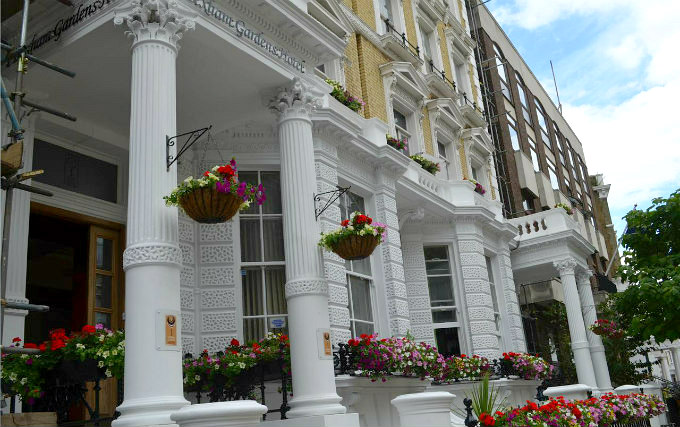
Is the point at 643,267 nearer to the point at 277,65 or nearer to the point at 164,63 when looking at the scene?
the point at 277,65

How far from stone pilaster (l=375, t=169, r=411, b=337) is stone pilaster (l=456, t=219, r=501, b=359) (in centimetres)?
351

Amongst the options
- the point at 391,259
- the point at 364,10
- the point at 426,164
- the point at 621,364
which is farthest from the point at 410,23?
the point at 621,364

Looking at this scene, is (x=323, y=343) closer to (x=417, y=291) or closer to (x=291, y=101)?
(x=291, y=101)

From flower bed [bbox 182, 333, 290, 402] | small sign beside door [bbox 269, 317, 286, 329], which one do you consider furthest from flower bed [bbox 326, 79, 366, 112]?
flower bed [bbox 182, 333, 290, 402]

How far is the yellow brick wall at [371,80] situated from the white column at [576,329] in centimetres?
808

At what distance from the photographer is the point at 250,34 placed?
8.77 m

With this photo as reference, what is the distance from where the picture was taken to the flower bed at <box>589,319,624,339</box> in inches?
766

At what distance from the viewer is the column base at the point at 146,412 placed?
6004 mm

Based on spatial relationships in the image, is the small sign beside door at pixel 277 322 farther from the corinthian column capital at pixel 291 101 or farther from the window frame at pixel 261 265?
the corinthian column capital at pixel 291 101

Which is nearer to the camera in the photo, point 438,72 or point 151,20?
point 151,20

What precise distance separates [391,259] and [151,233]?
7.32 meters

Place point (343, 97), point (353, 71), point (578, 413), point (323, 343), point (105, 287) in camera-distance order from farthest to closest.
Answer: point (353, 71) → point (343, 97) → point (105, 287) → point (578, 413) → point (323, 343)

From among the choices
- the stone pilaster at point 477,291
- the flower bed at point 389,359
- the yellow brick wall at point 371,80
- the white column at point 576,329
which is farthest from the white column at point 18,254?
the white column at point 576,329

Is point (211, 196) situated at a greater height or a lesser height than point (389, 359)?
greater
